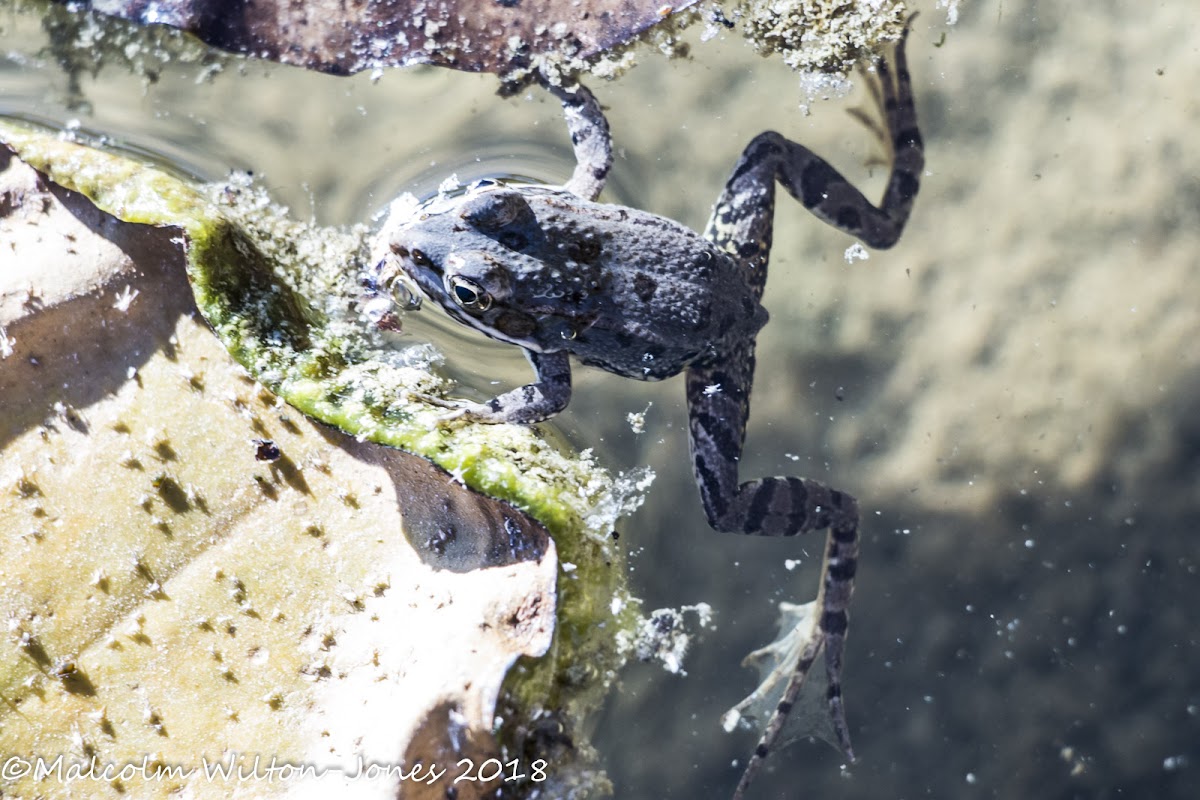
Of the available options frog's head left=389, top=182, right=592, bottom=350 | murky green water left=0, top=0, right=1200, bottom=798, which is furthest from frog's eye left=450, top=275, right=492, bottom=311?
Answer: murky green water left=0, top=0, right=1200, bottom=798

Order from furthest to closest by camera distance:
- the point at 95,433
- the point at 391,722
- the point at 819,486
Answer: the point at 819,486 < the point at 95,433 < the point at 391,722

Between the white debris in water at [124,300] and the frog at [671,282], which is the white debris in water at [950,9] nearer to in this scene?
the frog at [671,282]

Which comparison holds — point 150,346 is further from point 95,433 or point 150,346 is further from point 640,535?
point 640,535

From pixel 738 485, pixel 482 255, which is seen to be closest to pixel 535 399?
pixel 482 255

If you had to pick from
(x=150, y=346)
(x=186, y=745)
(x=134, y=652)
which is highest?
(x=150, y=346)

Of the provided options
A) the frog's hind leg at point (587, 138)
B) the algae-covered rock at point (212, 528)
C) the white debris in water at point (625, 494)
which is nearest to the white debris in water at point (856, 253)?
the frog's hind leg at point (587, 138)

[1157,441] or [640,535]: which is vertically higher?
[1157,441]

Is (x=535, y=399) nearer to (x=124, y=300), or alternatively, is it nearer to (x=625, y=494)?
(x=625, y=494)

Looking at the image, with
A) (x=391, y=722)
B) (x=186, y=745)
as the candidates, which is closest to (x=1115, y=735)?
(x=391, y=722)
